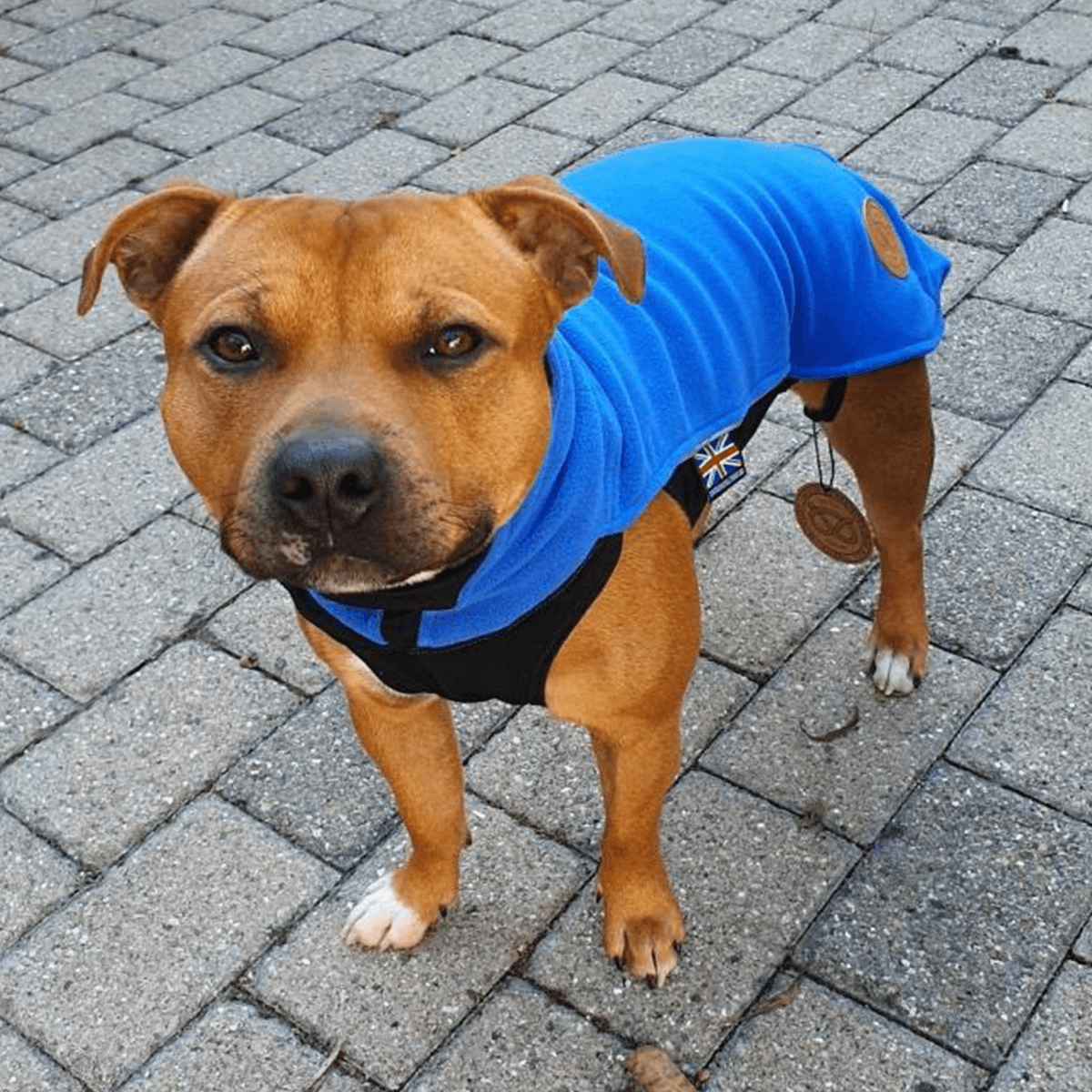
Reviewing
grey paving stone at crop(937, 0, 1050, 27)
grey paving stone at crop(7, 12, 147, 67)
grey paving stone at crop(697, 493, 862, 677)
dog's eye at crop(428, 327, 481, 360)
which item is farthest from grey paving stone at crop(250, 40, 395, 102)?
dog's eye at crop(428, 327, 481, 360)

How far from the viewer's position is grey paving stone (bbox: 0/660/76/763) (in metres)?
3.81

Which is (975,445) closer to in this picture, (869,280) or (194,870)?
(869,280)

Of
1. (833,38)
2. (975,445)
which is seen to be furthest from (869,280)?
(833,38)

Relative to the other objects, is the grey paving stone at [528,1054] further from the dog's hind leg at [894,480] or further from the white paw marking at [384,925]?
the dog's hind leg at [894,480]

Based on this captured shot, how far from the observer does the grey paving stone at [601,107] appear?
20.6ft

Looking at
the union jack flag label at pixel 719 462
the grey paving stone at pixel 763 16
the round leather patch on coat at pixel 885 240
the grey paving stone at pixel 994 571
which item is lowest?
the grey paving stone at pixel 763 16

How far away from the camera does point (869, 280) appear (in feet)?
10.6

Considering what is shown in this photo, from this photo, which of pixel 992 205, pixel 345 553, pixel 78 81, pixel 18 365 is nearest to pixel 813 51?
pixel 992 205

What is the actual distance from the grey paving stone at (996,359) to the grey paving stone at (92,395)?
2581mm

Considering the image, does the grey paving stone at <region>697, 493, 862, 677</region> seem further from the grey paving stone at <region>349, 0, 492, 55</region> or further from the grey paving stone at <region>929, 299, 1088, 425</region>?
the grey paving stone at <region>349, 0, 492, 55</region>

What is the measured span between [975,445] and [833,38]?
10.4 ft

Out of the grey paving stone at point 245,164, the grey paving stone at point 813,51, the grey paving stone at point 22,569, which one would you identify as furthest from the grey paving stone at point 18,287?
the grey paving stone at point 813,51

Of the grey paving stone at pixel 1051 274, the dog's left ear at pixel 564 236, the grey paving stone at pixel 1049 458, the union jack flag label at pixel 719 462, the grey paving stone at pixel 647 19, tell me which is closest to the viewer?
the dog's left ear at pixel 564 236

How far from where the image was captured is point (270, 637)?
4.07 meters
